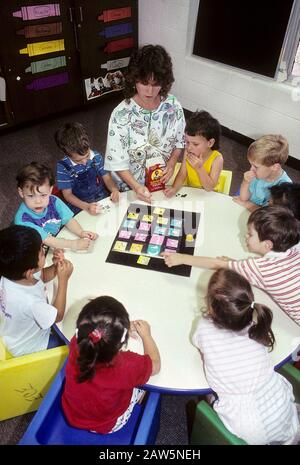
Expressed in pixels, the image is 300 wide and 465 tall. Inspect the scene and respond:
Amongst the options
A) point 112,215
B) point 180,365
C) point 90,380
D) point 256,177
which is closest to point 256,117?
point 256,177

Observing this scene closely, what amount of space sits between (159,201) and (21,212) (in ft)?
2.56

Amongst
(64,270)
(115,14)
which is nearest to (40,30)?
(115,14)

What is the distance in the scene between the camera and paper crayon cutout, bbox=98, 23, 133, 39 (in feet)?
14.2

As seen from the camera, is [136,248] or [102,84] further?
[102,84]

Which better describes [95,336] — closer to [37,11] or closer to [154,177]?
[154,177]

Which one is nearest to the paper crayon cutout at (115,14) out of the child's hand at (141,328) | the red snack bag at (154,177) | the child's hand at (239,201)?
the red snack bag at (154,177)

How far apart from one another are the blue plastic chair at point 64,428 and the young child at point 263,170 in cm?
125

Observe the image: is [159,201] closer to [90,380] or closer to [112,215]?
[112,215]

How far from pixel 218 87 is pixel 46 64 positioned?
201 cm

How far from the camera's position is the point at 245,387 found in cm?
127

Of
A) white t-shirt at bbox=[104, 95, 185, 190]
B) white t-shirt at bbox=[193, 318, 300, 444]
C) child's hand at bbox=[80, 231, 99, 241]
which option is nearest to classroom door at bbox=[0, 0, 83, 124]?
white t-shirt at bbox=[104, 95, 185, 190]

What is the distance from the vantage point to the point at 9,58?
3.75 meters

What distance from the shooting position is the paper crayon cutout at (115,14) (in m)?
4.22

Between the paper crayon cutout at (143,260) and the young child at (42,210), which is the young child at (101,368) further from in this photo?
the young child at (42,210)
